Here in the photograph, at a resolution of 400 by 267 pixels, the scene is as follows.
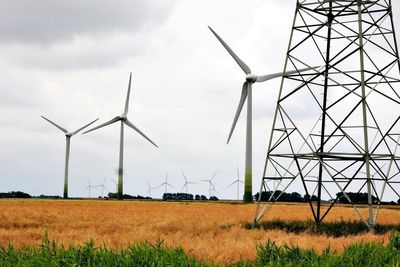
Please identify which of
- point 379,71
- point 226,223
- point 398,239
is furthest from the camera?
point 226,223

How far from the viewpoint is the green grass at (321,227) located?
103ft

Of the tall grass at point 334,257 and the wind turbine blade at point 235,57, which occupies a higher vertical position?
the wind turbine blade at point 235,57

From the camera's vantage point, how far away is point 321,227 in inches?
1304

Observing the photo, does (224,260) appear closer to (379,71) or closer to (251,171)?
(379,71)

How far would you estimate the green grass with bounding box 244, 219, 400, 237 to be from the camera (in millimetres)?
31370

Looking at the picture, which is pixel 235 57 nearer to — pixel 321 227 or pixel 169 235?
pixel 321 227

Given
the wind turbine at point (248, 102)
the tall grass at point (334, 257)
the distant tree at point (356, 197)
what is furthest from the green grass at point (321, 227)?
the wind turbine at point (248, 102)

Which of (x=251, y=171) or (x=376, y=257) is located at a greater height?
(x=251, y=171)

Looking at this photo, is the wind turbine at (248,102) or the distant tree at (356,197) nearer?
the distant tree at (356,197)

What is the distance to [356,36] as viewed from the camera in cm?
3095

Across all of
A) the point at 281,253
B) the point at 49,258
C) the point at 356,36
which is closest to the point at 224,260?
the point at 281,253

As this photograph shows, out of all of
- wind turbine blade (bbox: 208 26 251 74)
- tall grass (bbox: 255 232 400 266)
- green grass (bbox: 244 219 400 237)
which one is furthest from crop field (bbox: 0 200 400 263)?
wind turbine blade (bbox: 208 26 251 74)

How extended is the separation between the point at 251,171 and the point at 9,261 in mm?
66592

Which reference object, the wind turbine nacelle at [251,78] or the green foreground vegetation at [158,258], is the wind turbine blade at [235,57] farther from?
the green foreground vegetation at [158,258]
